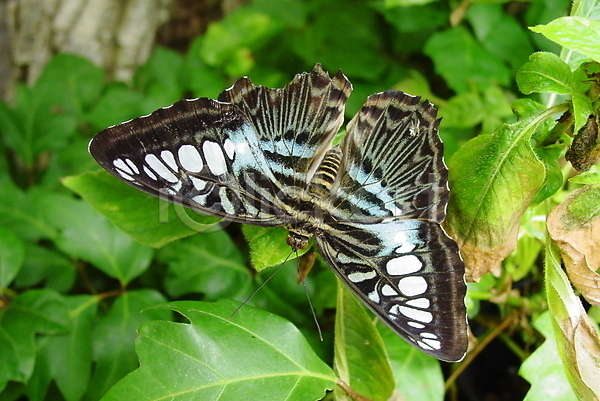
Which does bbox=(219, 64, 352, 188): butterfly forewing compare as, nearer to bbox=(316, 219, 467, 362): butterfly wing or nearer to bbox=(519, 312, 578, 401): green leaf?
bbox=(316, 219, 467, 362): butterfly wing

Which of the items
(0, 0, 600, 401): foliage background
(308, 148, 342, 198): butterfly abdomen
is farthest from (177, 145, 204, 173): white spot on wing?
(308, 148, 342, 198): butterfly abdomen

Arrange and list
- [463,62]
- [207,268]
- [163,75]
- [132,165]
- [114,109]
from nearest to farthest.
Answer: [132,165] → [207,268] → [463,62] → [114,109] → [163,75]

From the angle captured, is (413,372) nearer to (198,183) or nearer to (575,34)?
(198,183)

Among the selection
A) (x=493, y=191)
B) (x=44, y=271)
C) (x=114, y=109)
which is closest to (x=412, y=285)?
(x=493, y=191)

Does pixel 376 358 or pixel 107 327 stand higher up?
pixel 107 327

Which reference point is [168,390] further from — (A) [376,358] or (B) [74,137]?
(B) [74,137]

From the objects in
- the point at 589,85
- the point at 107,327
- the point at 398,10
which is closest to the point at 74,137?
the point at 107,327
